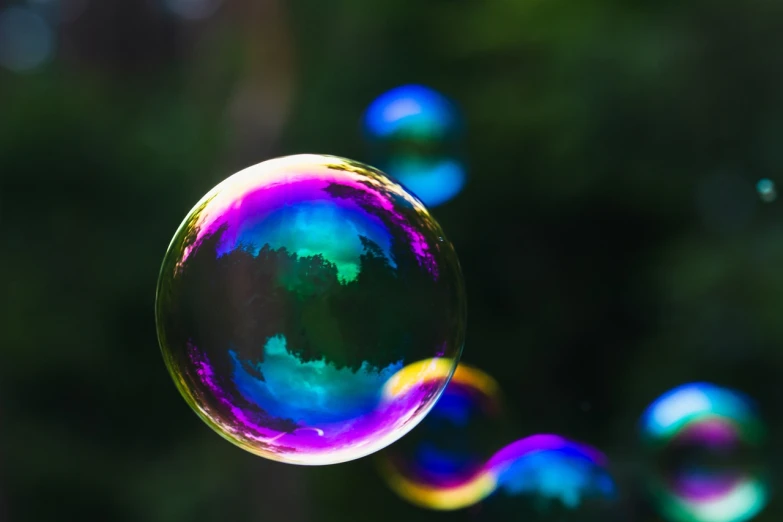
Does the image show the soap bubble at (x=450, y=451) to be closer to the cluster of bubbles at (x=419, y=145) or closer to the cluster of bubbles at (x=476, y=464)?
the cluster of bubbles at (x=476, y=464)

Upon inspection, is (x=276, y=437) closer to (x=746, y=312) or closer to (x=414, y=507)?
(x=746, y=312)

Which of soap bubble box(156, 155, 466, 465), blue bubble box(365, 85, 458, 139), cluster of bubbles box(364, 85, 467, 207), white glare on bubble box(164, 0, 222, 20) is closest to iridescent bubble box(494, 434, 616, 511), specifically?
soap bubble box(156, 155, 466, 465)

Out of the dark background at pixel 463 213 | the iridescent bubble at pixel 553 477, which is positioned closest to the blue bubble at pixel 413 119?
the dark background at pixel 463 213

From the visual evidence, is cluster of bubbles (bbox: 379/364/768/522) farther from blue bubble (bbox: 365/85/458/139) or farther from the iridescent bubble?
blue bubble (bbox: 365/85/458/139)

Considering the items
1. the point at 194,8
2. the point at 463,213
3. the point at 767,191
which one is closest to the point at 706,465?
the point at 767,191

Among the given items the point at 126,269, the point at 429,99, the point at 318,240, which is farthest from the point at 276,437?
the point at 126,269
